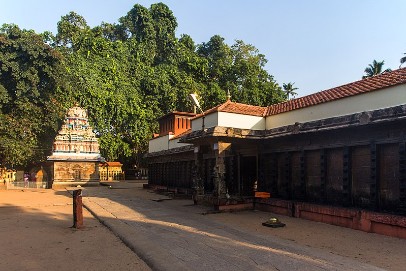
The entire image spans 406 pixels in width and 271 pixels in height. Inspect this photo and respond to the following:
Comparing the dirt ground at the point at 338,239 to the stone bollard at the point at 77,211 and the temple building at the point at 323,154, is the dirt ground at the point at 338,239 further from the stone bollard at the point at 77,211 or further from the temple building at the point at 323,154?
the stone bollard at the point at 77,211

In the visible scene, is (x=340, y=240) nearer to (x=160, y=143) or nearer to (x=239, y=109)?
(x=239, y=109)

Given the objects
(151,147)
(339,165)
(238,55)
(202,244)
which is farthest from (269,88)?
(202,244)

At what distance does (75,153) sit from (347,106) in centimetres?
2963

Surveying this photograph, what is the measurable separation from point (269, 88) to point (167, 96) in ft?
43.9

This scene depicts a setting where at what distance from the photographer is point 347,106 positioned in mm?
11234

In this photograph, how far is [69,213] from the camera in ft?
48.4

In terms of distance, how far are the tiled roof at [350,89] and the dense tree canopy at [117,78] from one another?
19264 millimetres

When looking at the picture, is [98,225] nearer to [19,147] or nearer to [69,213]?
[69,213]

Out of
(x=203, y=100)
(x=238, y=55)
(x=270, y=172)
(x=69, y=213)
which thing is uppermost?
(x=238, y=55)

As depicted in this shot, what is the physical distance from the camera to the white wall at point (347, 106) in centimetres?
972

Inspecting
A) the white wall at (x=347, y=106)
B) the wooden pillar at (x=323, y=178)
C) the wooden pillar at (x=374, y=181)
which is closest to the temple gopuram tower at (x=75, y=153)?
the white wall at (x=347, y=106)

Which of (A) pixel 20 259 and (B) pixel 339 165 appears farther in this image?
(B) pixel 339 165

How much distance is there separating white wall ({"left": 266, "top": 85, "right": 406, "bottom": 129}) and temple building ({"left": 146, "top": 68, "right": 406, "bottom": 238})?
0.03 metres

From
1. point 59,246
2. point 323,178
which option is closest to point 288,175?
point 323,178
